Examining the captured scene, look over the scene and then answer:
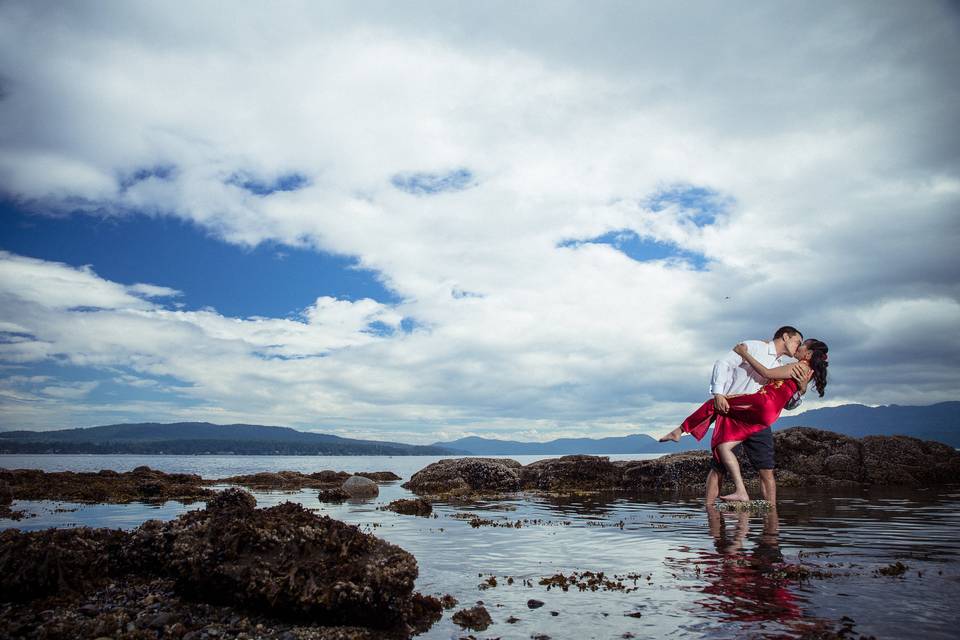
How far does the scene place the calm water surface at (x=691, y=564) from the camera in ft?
18.1

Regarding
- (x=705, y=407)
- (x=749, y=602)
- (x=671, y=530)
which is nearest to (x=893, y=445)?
(x=705, y=407)

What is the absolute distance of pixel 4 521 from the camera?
13.2 m

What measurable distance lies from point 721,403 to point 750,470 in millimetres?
13711

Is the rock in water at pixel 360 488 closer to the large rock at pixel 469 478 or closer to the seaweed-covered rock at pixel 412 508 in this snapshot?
the large rock at pixel 469 478

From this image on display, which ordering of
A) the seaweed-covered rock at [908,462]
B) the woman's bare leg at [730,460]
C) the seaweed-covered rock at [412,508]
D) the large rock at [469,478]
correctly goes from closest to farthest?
the woman's bare leg at [730,460] → the seaweed-covered rock at [412,508] → the seaweed-covered rock at [908,462] → the large rock at [469,478]

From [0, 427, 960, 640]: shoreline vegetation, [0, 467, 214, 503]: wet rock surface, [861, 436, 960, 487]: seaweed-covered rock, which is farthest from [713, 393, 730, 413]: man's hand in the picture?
[0, 467, 214, 503]: wet rock surface

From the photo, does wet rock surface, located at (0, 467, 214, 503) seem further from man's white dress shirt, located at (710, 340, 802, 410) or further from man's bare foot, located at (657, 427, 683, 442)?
man's white dress shirt, located at (710, 340, 802, 410)

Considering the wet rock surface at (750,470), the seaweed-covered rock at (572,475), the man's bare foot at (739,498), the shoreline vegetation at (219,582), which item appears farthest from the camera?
the seaweed-covered rock at (572,475)

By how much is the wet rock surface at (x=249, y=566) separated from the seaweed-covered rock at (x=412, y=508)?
30.5 ft

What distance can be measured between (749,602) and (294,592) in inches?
191

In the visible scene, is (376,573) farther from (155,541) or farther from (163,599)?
(155,541)

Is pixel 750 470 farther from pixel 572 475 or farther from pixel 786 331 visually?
pixel 786 331

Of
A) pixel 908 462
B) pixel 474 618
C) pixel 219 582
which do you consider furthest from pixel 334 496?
pixel 908 462

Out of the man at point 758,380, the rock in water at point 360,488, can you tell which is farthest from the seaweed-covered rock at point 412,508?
the man at point 758,380
